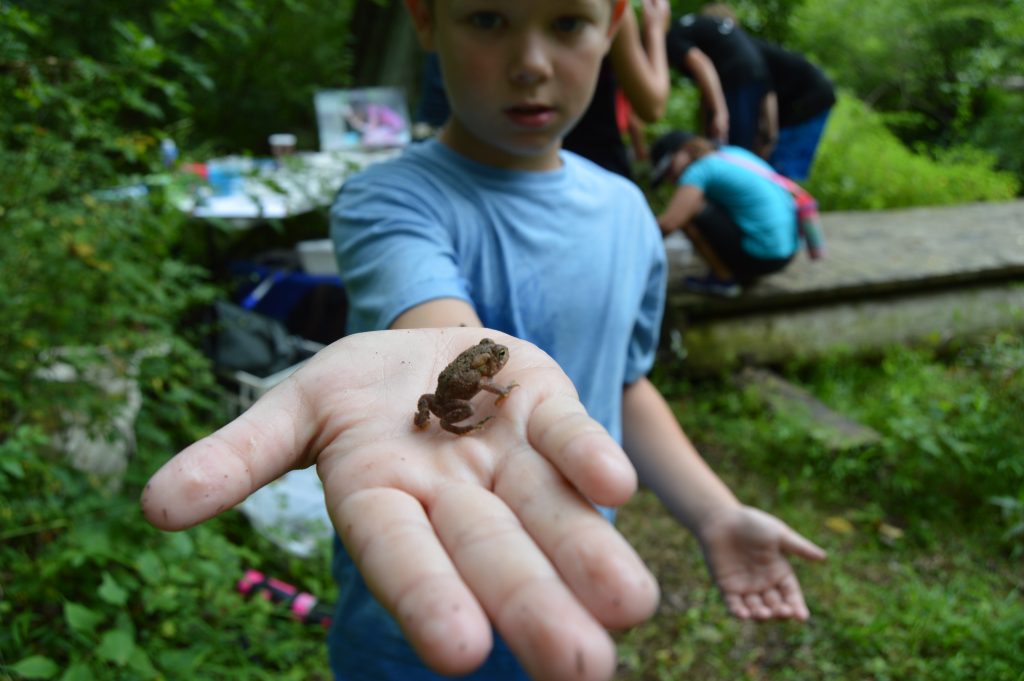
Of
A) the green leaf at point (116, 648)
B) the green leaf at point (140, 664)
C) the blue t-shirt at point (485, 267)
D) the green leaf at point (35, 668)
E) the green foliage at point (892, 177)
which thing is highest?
the blue t-shirt at point (485, 267)

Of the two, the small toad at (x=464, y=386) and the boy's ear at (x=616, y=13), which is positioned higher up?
the boy's ear at (x=616, y=13)

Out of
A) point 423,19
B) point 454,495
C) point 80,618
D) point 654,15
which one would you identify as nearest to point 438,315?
point 454,495

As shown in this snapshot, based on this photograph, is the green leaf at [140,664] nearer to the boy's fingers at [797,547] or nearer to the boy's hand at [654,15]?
the boy's fingers at [797,547]

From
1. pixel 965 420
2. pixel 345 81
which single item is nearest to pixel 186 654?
pixel 965 420

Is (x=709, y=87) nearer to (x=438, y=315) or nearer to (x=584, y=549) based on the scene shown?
(x=438, y=315)

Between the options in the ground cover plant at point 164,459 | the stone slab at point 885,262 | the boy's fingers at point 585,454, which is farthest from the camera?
the stone slab at point 885,262

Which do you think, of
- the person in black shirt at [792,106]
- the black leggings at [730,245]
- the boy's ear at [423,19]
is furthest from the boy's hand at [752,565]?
the person in black shirt at [792,106]

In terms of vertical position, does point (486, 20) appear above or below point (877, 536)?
above
